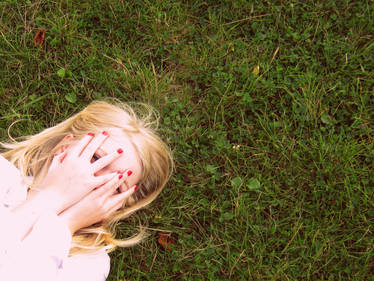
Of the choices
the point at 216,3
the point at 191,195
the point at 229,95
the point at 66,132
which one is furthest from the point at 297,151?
the point at 66,132

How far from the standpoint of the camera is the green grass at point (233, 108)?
3211mm

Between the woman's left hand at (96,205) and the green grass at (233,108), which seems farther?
the green grass at (233,108)

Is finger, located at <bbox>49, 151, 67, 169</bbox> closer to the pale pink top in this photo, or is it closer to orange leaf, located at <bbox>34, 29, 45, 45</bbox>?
the pale pink top

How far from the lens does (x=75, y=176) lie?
2.72 m

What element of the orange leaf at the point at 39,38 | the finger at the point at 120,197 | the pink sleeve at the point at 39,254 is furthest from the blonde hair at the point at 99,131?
the orange leaf at the point at 39,38

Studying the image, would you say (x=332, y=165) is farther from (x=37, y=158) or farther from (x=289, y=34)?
(x=37, y=158)

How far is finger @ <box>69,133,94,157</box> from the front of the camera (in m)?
2.76

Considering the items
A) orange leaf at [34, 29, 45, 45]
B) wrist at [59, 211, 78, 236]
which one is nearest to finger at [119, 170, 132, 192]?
wrist at [59, 211, 78, 236]

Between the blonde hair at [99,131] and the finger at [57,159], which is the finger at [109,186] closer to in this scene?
the blonde hair at [99,131]

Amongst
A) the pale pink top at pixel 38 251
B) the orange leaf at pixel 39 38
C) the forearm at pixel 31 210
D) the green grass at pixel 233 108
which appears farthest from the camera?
the orange leaf at pixel 39 38

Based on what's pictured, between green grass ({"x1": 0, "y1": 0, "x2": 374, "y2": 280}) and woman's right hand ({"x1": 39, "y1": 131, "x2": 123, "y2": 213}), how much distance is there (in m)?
0.69

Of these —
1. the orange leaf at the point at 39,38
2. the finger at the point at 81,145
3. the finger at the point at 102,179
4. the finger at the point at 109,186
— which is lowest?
the finger at the point at 109,186

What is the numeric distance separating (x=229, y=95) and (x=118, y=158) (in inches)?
48.2

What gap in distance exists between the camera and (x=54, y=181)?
275 cm
